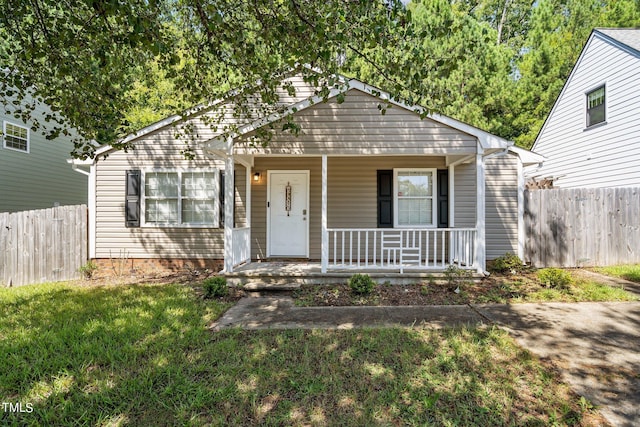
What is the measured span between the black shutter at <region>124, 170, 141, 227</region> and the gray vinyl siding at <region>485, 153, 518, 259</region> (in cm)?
832

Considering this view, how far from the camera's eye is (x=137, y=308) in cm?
461

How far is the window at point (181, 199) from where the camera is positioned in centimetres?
753

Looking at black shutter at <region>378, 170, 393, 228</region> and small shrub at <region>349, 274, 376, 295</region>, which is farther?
black shutter at <region>378, 170, 393, 228</region>

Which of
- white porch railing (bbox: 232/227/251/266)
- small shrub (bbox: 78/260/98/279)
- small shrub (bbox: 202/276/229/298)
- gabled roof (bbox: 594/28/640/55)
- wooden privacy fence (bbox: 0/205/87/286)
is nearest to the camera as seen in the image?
small shrub (bbox: 202/276/229/298)

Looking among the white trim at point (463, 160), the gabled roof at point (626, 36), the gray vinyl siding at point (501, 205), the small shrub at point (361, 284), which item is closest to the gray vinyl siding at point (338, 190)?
the white trim at point (463, 160)

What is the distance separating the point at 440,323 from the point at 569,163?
397 inches

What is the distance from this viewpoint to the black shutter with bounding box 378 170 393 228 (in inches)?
294

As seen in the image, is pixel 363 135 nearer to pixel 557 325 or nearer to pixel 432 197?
pixel 432 197

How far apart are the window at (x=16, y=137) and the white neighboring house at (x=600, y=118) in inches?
622

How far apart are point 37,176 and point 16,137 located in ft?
4.59

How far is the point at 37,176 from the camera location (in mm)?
10797

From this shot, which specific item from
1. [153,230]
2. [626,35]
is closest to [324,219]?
[153,230]

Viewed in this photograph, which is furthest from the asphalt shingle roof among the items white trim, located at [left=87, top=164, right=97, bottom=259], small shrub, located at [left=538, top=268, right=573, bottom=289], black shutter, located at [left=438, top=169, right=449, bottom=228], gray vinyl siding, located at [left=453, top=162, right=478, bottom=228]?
white trim, located at [left=87, top=164, right=97, bottom=259]

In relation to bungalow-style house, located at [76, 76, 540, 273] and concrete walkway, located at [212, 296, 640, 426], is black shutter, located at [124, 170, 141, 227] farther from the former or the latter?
concrete walkway, located at [212, 296, 640, 426]
